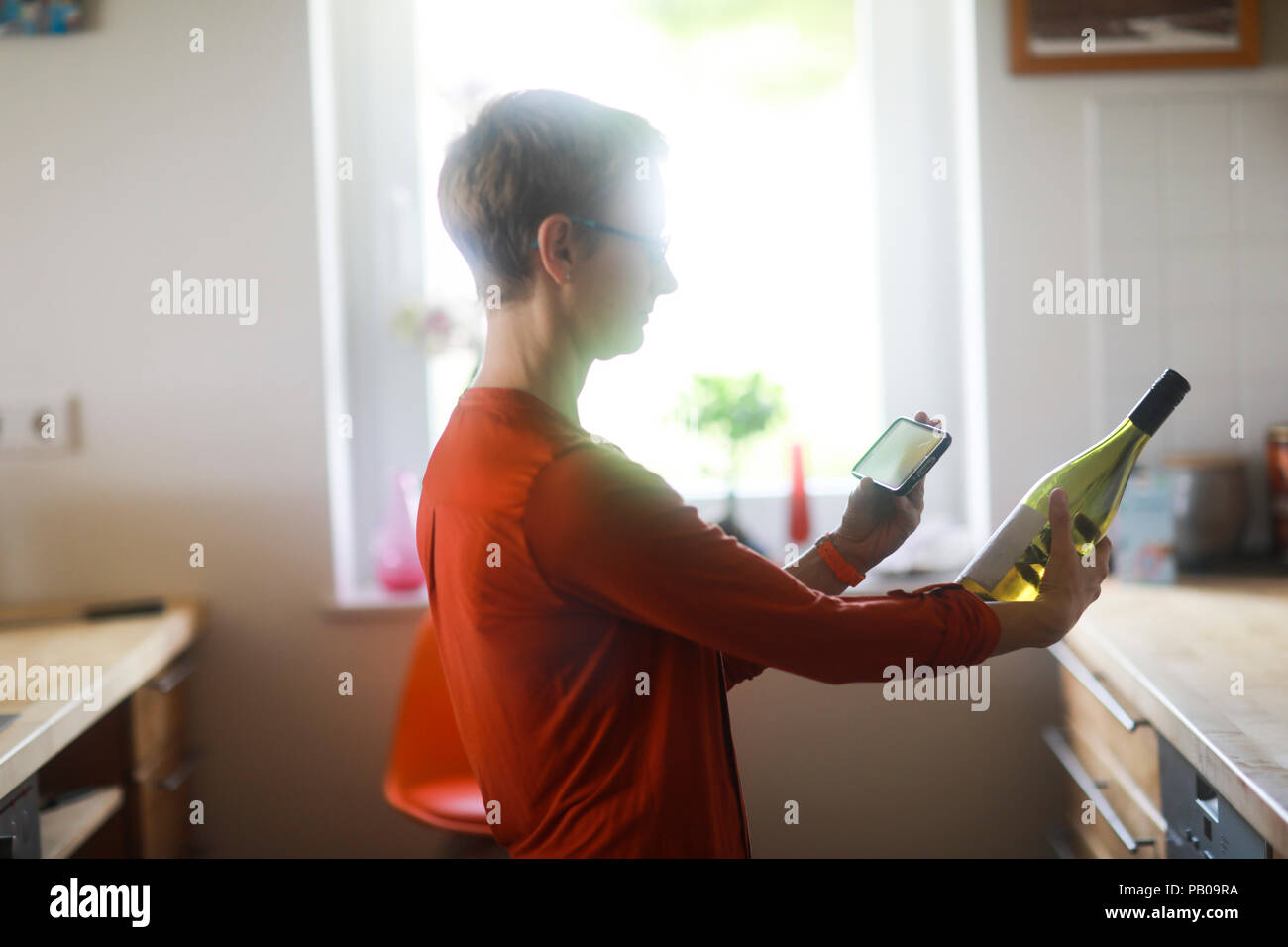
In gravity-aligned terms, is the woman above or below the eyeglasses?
below

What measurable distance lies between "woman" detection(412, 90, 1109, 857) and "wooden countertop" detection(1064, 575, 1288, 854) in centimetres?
31

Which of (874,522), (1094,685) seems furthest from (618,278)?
(1094,685)

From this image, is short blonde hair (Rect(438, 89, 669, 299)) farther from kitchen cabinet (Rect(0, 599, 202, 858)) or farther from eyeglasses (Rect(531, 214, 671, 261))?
kitchen cabinet (Rect(0, 599, 202, 858))

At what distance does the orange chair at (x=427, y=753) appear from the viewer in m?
1.64

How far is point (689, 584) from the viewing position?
73 cm

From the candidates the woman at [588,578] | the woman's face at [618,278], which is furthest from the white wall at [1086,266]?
the woman's face at [618,278]

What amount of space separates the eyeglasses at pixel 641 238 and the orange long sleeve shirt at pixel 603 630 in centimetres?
13

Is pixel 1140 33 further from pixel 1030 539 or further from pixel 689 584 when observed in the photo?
pixel 689 584

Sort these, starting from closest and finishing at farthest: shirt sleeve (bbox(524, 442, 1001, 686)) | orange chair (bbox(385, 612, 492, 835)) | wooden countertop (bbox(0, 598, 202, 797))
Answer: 1. shirt sleeve (bbox(524, 442, 1001, 686))
2. wooden countertop (bbox(0, 598, 202, 797))
3. orange chair (bbox(385, 612, 492, 835))

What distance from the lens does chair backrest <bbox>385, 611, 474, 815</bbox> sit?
1.73m

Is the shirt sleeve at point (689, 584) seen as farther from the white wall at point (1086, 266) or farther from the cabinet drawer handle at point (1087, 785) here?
the white wall at point (1086, 266)

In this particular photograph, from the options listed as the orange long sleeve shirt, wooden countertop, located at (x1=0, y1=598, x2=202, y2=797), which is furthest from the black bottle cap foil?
wooden countertop, located at (x1=0, y1=598, x2=202, y2=797)

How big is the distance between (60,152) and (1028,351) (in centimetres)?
172
